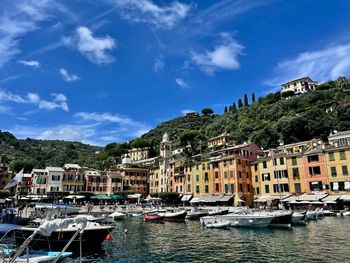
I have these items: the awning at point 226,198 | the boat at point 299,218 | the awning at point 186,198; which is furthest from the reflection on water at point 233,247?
the awning at point 186,198

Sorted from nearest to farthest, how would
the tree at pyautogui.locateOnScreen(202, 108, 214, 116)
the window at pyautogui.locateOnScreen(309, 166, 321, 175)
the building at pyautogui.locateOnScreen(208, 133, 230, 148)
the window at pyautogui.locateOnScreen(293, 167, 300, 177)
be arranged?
the window at pyautogui.locateOnScreen(309, 166, 321, 175) < the window at pyautogui.locateOnScreen(293, 167, 300, 177) < the building at pyautogui.locateOnScreen(208, 133, 230, 148) < the tree at pyautogui.locateOnScreen(202, 108, 214, 116)

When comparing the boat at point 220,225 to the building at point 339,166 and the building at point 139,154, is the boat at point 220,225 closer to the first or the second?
the building at point 339,166

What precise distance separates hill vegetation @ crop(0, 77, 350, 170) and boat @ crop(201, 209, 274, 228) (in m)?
56.8

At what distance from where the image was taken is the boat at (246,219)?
121ft

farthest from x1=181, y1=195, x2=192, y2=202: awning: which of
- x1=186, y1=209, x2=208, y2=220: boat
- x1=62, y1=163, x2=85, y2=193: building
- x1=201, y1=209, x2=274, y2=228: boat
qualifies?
x1=201, y1=209, x2=274, y2=228: boat

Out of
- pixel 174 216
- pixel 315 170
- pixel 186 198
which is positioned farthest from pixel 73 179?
pixel 315 170

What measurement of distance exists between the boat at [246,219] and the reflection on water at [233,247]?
3.10m

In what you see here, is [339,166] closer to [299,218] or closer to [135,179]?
[299,218]

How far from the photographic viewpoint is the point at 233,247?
24922 mm

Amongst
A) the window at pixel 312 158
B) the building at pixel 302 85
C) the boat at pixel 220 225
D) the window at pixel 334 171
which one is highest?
the building at pixel 302 85

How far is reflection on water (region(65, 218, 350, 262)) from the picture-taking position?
20.8 meters

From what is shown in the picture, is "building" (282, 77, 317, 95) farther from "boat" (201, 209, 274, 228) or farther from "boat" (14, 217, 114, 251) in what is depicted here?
"boat" (14, 217, 114, 251)

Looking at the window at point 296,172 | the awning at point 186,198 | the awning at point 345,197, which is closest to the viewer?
the awning at point 345,197

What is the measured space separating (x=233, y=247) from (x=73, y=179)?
220ft
